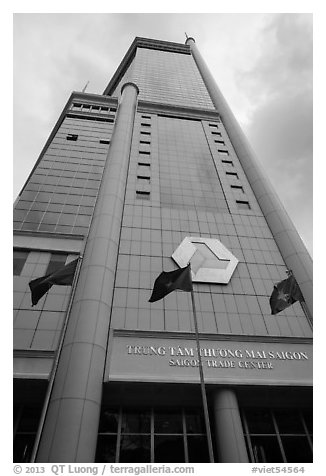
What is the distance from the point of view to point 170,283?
14930mm

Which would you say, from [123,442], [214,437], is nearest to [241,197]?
[214,437]

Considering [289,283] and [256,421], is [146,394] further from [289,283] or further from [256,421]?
[289,283]

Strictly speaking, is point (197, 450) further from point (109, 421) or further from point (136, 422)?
point (109, 421)

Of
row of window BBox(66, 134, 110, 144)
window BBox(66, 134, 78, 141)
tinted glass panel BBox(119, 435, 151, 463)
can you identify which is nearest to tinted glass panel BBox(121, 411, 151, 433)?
tinted glass panel BBox(119, 435, 151, 463)

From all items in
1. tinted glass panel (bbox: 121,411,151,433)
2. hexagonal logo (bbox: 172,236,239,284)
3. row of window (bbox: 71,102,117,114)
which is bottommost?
tinted glass panel (bbox: 121,411,151,433)

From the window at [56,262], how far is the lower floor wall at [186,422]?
28.1 feet

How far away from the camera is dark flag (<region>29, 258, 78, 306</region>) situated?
1530 centimetres

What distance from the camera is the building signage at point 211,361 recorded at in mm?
16797

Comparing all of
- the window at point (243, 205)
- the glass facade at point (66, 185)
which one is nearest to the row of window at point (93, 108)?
the glass facade at point (66, 185)

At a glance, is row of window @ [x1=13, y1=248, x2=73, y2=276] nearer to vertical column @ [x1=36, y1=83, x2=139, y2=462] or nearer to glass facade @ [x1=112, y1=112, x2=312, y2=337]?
vertical column @ [x1=36, y1=83, x2=139, y2=462]

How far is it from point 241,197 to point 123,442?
76.9 feet

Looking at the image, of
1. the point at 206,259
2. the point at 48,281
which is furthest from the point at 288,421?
the point at 48,281

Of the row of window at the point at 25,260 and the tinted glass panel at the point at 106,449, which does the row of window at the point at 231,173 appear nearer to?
the row of window at the point at 25,260

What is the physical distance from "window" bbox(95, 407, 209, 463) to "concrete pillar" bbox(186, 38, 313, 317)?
10.6m
